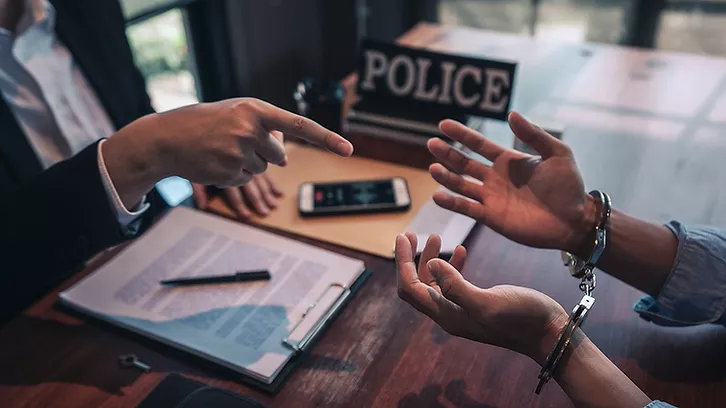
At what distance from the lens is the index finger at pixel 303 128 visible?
2.50 ft

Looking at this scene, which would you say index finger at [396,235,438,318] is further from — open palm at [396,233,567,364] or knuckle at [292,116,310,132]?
knuckle at [292,116,310,132]

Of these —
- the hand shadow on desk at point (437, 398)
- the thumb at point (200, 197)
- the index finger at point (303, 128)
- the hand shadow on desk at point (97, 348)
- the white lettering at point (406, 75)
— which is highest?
the index finger at point (303, 128)

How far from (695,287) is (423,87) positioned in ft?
1.97

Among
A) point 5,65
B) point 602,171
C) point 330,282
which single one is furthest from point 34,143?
point 602,171

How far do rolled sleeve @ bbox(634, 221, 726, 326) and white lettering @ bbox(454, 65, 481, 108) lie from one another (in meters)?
0.46

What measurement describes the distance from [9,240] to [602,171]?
0.99m

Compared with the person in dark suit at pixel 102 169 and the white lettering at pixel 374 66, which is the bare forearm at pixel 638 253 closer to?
the person in dark suit at pixel 102 169

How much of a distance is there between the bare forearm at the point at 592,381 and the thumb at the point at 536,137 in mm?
271

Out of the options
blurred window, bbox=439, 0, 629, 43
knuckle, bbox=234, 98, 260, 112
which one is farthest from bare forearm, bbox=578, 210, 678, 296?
blurred window, bbox=439, 0, 629, 43

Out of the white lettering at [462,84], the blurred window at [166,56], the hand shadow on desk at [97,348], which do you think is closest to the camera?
the hand shadow on desk at [97,348]

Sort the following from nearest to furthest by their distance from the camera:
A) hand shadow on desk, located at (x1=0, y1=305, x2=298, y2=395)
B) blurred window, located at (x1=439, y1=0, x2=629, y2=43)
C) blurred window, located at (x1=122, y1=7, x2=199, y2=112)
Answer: hand shadow on desk, located at (x1=0, y1=305, x2=298, y2=395) → blurred window, located at (x1=122, y1=7, x2=199, y2=112) → blurred window, located at (x1=439, y1=0, x2=629, y2=43)

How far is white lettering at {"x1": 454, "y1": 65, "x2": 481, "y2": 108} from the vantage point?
3.69 ft

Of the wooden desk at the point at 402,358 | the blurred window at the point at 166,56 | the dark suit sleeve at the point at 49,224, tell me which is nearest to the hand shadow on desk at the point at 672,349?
the wooden desk at the point at 402,358

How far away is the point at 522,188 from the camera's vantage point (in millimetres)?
901
